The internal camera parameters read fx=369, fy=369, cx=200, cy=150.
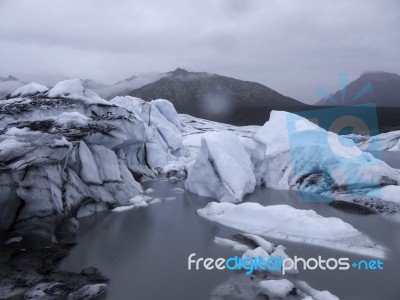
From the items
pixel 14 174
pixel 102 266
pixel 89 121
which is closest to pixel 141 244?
pixel 102 266

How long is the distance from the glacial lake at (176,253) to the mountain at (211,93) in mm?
84372

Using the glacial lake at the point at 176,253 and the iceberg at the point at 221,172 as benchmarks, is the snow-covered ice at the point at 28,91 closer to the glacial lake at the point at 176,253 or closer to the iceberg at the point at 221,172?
the glacial lake at the point at 176,253

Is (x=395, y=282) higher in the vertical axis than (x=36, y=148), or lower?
lower

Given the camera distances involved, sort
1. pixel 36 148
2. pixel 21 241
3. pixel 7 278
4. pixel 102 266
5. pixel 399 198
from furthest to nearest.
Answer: pixel 399 198, pixel 36 148, pixel 21 241, pixel 102 266, pixel 7 278

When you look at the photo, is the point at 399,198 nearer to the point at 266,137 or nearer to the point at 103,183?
the point at 266,137

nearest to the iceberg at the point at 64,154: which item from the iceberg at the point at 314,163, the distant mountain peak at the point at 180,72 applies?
the iceberg at the point at 314,163

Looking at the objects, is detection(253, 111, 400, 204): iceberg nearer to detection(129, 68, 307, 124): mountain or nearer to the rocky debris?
the rocky debris

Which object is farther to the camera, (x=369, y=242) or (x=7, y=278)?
(x=369, y=242)

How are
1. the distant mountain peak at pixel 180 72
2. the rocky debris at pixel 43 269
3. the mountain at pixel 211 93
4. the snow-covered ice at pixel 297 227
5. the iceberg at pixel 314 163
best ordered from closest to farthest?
the rocky debris at pixel 43 269
the snow-covered ice at pixel 297 227
the iceberg at pixel 314 163
the mountain at pixel 211 93
the distant mountain peak at pixel 180 72

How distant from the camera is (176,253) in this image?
8.25 meters

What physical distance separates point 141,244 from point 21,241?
2707 mm

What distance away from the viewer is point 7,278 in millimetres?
6645

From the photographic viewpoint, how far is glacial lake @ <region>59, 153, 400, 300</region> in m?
6.54

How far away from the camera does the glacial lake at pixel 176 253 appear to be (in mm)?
6539
